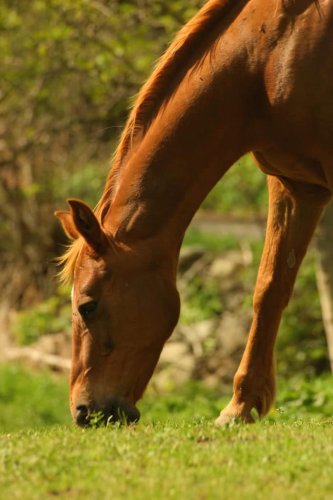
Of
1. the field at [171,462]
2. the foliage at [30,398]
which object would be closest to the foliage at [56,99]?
the foliage at [30,398]

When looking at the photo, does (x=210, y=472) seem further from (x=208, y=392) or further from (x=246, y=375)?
(x=208, y=392)

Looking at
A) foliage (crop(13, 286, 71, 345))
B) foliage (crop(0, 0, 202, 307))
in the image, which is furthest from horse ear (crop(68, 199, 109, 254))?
foliage (crop(13, 286, 71, 345))

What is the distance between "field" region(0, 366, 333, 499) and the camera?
4.38 m

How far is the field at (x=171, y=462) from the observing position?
4.38 m

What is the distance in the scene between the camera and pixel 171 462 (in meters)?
4.71

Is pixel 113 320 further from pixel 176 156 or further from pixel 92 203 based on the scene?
pixel 92 203

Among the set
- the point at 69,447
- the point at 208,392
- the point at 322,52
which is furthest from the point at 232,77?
the point at 208,392

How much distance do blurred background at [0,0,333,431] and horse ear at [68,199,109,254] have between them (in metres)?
4.06

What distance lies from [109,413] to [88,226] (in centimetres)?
95

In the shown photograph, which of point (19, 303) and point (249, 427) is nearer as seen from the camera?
point (249, 427)

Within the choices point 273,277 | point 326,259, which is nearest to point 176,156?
point 273,277

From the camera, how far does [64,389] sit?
1316cm

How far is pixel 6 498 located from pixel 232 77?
8.69 feet

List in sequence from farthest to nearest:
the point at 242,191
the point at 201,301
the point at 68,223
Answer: the point at 242,191 < the point at 201,301 < the point at 68,223
